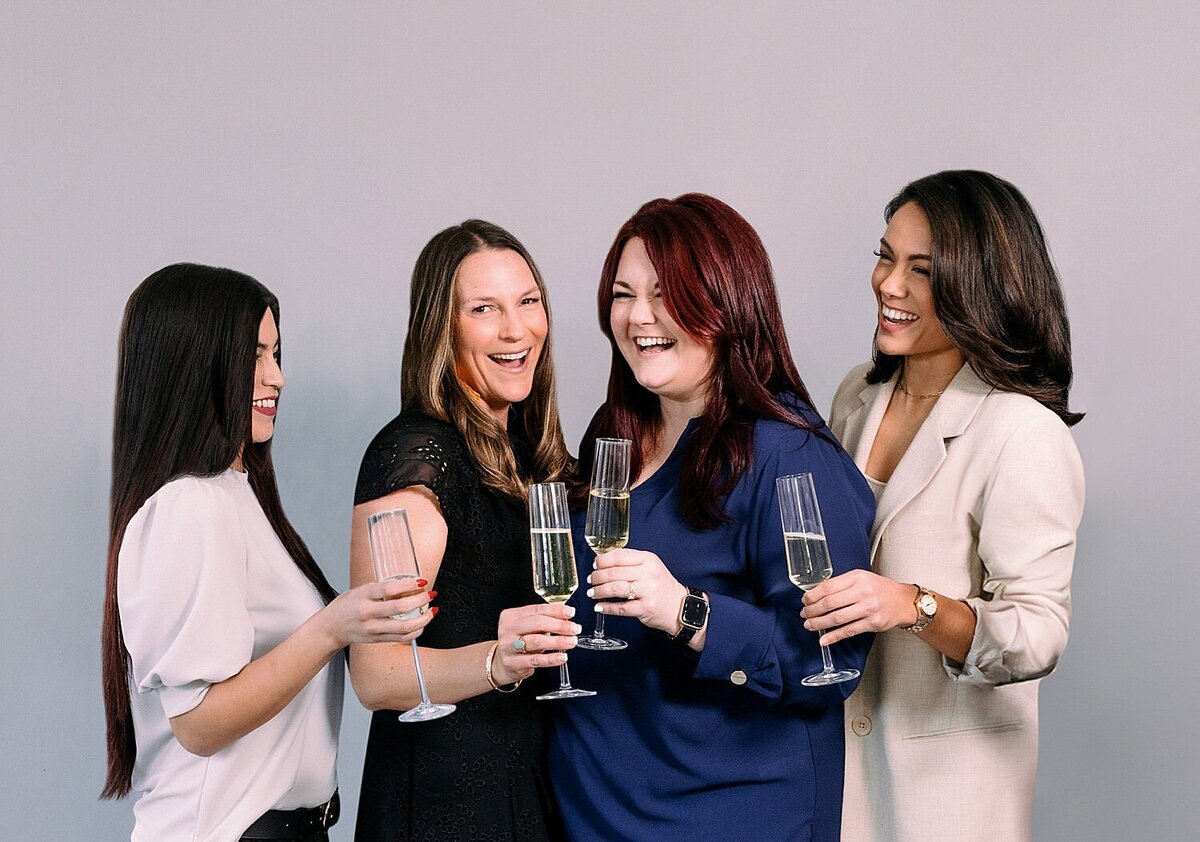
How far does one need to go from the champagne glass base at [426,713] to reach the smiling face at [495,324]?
2.42ft

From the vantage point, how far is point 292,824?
2539mm

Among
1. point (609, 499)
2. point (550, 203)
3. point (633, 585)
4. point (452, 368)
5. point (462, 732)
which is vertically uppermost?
point (550, 203)

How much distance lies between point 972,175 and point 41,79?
114 inches

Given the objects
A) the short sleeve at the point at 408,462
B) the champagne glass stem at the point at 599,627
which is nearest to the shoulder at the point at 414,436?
the short sleeve at the point at 408,462

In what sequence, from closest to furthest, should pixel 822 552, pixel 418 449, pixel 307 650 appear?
pixel 822 552 → pixel 307 650 → pixel 418 449

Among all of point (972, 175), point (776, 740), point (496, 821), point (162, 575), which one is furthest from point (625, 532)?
point (972, 175)

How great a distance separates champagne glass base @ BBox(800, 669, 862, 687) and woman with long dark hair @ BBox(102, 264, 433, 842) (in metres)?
0.74

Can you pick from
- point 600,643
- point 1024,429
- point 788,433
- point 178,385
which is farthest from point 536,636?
point 1024,429

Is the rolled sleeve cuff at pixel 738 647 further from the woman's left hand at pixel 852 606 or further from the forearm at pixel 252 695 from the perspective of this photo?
the forearm at pixel 252 695

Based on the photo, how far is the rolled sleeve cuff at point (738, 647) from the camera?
2.22 metres

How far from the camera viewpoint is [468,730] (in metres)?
2.53

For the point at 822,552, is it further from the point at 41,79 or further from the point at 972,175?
the point at 41,79

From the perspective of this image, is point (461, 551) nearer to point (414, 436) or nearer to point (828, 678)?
point (414, 436)

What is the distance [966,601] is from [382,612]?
1132mm
